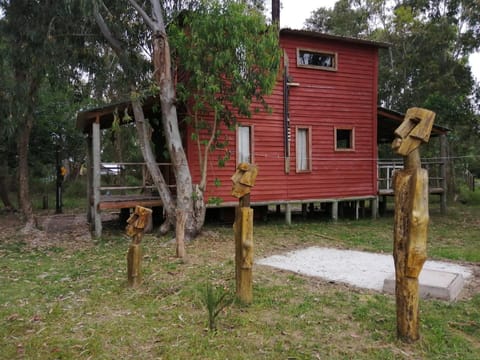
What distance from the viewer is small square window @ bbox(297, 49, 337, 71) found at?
1235 cm

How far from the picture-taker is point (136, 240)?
212 inches

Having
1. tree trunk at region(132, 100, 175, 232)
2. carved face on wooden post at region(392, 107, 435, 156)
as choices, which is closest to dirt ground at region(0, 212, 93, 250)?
tree trunk at region(132, 100, 175, 232)

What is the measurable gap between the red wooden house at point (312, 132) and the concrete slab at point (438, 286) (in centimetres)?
642

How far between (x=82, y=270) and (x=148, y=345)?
134 inches

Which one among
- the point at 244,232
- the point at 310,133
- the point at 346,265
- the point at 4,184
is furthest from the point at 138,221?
the point at 4,184

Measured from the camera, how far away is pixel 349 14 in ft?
85.0

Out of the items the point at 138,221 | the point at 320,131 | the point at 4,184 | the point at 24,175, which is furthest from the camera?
the point at 4,184

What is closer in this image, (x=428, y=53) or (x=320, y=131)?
(x=320, y=131)

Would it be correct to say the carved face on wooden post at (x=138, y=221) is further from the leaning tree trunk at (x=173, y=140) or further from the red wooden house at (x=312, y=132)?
the red wooden house at (x=312, y=132)

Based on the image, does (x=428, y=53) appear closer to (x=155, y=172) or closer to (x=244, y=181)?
(x=155, y=172)

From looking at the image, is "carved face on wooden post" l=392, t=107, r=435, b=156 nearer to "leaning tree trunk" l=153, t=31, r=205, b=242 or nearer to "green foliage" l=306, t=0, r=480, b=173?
"leaning tree trunk" l=153, t=31, r=205, b=242

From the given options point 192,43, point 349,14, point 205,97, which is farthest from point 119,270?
point 349,14

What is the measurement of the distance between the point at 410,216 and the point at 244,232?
1.85 meters

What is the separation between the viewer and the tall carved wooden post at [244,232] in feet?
14.9
